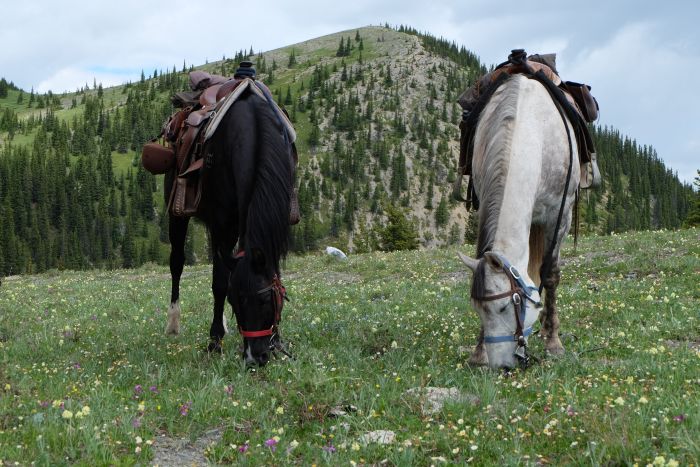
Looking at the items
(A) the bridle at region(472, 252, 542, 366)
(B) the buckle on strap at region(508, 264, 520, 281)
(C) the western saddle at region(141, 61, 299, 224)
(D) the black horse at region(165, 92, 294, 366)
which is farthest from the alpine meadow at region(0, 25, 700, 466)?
(C) the western saddle at region(141, 61, 299, 224)

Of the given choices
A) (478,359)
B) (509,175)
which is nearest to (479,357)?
(478,359)

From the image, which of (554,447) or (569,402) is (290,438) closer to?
(554,447)

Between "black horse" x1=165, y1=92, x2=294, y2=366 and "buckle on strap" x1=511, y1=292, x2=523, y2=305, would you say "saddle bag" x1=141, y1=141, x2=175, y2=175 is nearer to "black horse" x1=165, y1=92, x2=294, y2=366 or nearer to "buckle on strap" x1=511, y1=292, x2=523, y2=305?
"black horse" x1=165, y1=92, x2=294, y2=366

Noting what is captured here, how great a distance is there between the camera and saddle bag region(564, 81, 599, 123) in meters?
9.94

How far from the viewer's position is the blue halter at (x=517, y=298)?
237 inches

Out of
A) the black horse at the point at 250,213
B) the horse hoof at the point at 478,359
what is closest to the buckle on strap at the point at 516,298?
the horse hoof at the point at 478,359

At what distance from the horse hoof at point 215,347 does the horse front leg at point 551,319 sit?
475cm

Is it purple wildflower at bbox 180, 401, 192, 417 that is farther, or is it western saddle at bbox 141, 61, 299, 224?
western saddle at bbox 141, 61, 299, 224

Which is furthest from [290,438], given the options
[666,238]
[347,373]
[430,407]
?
[666,238]

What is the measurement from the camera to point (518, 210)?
674cm

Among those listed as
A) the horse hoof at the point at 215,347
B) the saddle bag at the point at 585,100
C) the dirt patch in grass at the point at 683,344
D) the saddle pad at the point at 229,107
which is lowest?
the horse hoof at the point at 215,347

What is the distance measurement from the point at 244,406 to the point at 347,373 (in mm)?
1614

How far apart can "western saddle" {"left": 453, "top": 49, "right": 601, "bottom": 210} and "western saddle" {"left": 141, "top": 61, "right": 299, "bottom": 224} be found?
109 inches

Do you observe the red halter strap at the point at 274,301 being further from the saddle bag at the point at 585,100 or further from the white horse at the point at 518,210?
the saddle bag at the point at 585,100
